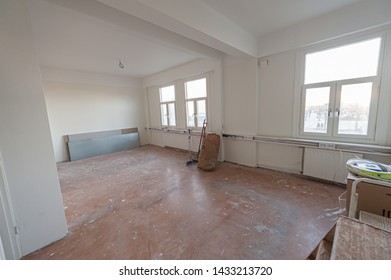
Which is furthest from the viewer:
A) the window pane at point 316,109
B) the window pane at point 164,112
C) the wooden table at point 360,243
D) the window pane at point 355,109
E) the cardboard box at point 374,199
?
the window pane at point 164,112

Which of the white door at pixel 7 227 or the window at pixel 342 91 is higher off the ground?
the window at pixel 342 91

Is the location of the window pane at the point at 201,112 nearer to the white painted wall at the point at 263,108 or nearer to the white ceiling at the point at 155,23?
the white painted wall at the point at 263,108

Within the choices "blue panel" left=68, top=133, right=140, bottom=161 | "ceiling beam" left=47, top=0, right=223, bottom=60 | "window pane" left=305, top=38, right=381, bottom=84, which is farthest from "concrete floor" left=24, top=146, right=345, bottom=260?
"ceiling beam" left=47, top=0, right=223, bottom=60

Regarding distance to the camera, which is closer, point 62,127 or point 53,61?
point 53,61

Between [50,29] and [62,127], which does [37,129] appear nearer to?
[50,29]

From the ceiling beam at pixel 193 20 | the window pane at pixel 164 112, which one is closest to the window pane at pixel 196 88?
the window pane at pixel 164 112

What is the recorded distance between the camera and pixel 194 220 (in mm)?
2211

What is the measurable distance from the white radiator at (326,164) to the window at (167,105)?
14.6 feet

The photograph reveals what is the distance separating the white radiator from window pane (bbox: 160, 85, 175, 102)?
15.0 feet

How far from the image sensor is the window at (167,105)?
615 cm

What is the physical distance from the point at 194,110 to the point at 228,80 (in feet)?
5.02

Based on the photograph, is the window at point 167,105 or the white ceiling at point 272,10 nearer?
the white ceiling at point 272,10

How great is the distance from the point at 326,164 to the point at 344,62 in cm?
181

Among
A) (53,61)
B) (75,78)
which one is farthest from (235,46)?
(75,78)
